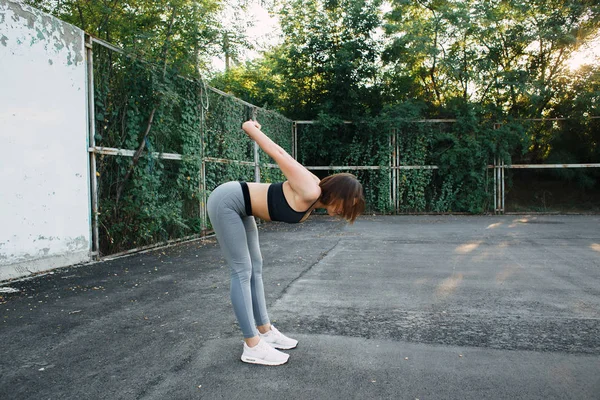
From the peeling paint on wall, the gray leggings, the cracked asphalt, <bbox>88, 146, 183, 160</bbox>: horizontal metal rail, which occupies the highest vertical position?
the peeling paint on wall

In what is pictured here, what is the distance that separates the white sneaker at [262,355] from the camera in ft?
8.45

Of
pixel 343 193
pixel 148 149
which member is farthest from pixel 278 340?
pixel 148 149

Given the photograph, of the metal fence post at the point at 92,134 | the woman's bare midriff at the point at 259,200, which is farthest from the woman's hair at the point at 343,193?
the metal fence post at the point at 92,134

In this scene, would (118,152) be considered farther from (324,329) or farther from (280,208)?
(280,208)

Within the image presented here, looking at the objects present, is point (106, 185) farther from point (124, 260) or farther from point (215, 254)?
point (215, 254)

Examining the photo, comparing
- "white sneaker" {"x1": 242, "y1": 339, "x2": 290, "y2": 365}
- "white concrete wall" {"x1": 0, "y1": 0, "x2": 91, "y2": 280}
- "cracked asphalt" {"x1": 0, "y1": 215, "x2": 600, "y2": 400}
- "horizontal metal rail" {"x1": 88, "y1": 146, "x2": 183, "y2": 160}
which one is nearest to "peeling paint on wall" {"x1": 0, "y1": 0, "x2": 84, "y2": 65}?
"white concrete wall" {"x1": 0, "y1": 0, "x2": 91, "y2": 280}

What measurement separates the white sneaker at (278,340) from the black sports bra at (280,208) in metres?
0.79

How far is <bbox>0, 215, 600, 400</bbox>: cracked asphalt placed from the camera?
2.31 metres

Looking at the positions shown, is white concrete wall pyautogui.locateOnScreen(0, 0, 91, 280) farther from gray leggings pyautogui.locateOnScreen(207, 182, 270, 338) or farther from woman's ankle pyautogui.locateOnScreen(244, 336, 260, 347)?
woman's ankle pyautogui.locateOnScreen(244, 336, 260, 347)

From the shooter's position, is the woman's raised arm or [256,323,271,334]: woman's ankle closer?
the woman's raised arm

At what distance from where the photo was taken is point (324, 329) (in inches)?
126

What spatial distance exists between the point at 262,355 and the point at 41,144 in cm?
383

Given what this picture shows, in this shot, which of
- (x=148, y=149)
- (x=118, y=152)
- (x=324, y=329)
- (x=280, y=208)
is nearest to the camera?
(x=280, y=208)

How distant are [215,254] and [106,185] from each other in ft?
5.71
